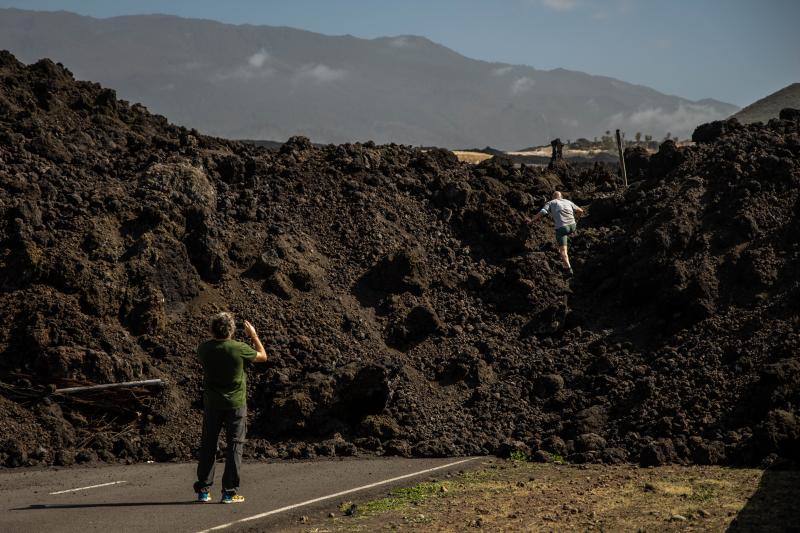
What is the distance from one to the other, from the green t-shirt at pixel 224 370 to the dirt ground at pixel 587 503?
4.61 ft

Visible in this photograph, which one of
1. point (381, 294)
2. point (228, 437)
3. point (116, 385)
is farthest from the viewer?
point (381, 294)

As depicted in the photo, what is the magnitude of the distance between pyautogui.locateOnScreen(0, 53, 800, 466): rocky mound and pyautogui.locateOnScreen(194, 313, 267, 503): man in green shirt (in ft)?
13.1

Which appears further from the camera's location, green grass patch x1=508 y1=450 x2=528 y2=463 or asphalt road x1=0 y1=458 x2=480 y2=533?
green grass patch x1=508 y1=450 x2=528 y2=463

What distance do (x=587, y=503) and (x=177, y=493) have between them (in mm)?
4492

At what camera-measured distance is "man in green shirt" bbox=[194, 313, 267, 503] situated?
9.87 metres

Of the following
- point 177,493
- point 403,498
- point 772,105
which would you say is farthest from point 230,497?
point 772,105

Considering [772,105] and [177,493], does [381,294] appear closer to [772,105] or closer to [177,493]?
[177,493]

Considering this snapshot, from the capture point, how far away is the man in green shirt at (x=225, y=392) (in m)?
9.87

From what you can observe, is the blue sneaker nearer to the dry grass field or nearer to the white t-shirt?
the white t-shirt

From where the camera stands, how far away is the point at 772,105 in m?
36.7

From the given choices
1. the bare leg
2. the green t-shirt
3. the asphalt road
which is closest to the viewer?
the asphalt road

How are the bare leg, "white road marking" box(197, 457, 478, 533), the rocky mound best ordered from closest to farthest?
"white road marking" box(197, 457, 478, 533) → the rocky mound → the bare leg

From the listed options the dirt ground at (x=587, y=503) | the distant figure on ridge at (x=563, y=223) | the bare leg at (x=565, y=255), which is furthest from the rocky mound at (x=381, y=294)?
the dirt ground at (x=587, y=503)

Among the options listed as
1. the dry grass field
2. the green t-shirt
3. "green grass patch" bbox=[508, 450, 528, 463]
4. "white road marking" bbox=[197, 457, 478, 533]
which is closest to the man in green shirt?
the green t-shirt
